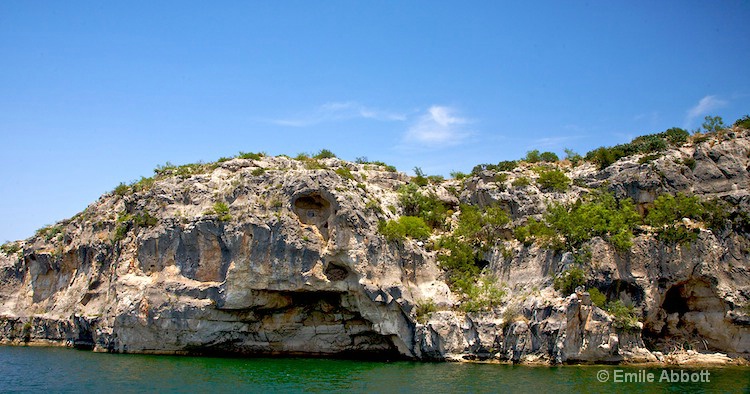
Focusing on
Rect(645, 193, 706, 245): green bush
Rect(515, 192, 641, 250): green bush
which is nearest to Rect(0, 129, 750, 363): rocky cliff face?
Rect(645, 193, 706, 245): green bush

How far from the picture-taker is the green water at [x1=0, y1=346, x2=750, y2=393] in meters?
26.5

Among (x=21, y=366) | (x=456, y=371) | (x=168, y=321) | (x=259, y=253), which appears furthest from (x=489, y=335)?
(x=21, y=366)

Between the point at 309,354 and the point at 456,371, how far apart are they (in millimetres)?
11977

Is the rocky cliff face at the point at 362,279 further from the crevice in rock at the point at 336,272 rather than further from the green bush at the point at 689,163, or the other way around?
the green bush at the point at 689,163

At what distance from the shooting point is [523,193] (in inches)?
1714

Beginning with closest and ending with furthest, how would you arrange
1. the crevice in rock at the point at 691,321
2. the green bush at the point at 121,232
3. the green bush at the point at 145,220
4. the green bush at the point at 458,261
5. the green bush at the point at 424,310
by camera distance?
the crevice in rock at the point at 691,321
the green bush at the point at 424,310
the green bush at the point at 458,261
the green bush at the point at 145,220
the green bush at the point at 121,232

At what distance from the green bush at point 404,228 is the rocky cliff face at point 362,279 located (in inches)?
30.1

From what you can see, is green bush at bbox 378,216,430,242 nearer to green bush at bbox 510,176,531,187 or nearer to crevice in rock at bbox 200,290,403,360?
crevice in rock at bbox 200,290,403,360

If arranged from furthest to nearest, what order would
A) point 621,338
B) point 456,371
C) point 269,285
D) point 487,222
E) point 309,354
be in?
point 487,222 < point 309,354 < point 269,285 < point 621,338 < point 456,371

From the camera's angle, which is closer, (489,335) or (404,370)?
(404,370)

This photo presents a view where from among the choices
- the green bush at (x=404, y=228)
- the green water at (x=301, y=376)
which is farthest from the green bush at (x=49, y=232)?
the green bush at (x=404, y=228)

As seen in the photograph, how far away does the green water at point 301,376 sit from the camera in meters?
26.5

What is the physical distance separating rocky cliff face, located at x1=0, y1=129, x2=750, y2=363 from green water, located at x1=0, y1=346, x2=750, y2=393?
2142 millimetres

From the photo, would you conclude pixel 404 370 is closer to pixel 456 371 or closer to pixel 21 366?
pixel 456 371
